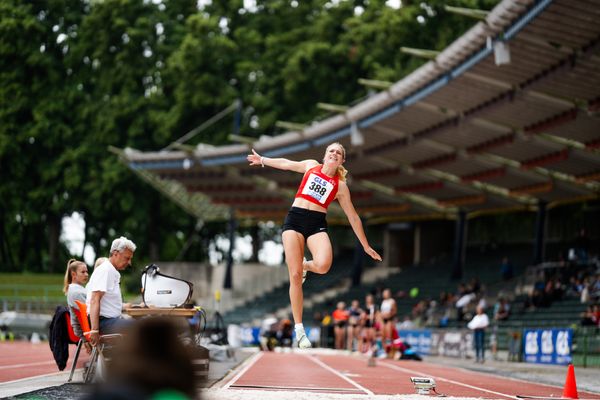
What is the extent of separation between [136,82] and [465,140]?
2456cm

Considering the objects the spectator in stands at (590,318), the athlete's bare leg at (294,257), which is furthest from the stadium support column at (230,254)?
the athlete's bare leg at (294,257)

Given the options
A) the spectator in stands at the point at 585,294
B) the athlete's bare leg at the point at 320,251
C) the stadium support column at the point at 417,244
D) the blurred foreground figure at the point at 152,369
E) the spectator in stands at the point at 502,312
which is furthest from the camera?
the stadium support column at the point at 417,244

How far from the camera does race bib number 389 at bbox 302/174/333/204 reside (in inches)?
432

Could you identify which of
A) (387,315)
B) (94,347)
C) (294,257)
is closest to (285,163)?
(294,257)

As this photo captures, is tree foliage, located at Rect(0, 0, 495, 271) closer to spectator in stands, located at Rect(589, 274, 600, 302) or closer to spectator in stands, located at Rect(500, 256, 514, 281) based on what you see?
spectator in stands, located at Rect(500, 256, 514, 281)

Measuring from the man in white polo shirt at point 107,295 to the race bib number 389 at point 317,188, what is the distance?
1.88 meters

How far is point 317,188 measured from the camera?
1100cm

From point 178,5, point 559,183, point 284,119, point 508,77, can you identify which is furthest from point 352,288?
point 508,77

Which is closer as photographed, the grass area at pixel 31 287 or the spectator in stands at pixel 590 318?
the spectator in stands at pixel 590 318

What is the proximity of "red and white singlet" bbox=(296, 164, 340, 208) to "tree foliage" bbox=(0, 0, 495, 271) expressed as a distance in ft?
139

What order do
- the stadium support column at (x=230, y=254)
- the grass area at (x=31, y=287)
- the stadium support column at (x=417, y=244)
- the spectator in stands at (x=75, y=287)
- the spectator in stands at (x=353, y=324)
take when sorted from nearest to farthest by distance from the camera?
the spectator in stands at (x=75, y=287), the spectator in stands at (x=353, y=324), the grass area at (x=31, y=287), the stadium support column at (x=230, y=254), the stadium support column at (x=417, y=244)

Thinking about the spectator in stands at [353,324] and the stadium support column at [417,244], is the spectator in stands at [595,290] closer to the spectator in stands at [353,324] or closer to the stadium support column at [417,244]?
the spectator in stands at [353,324]

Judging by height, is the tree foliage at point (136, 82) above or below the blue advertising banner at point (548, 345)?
above

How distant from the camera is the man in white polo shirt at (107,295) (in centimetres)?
998
